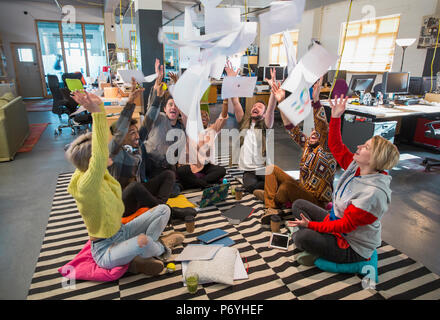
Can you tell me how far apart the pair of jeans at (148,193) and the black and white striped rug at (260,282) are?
16.6 inches

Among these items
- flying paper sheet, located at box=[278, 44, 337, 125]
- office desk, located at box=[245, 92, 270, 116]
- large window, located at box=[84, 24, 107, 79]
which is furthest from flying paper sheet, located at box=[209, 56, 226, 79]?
large window, located at box=[84, 24, 107, 79]

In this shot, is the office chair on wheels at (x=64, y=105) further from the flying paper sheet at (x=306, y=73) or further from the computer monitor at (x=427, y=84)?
the computer monitor at (x=427, y=84)

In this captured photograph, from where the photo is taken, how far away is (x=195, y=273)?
1.76 metres

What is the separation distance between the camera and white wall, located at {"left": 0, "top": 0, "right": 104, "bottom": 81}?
379 inches

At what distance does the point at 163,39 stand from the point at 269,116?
166 centimetres

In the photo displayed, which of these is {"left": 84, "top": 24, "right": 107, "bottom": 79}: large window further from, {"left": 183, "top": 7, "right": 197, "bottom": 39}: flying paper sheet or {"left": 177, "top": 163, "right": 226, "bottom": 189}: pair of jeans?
{"left": 183, "top": 7, "right": 197, "bottom": 39}: flying paper sheet

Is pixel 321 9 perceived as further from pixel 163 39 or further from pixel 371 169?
pixel 163 39

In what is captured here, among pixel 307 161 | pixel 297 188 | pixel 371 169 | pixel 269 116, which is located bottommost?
pixel 297 188

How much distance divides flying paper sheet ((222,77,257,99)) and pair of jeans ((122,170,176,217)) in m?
1.48

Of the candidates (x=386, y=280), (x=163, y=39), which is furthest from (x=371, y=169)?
(x=163, y=39)

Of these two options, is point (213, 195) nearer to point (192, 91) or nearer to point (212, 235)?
point (212, 235)

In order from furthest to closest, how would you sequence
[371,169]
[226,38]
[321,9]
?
[321,9] → [371,169] → [226,38]

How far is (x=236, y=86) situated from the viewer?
40.0 inches

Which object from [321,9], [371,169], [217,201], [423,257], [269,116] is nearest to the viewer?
[371,169]
